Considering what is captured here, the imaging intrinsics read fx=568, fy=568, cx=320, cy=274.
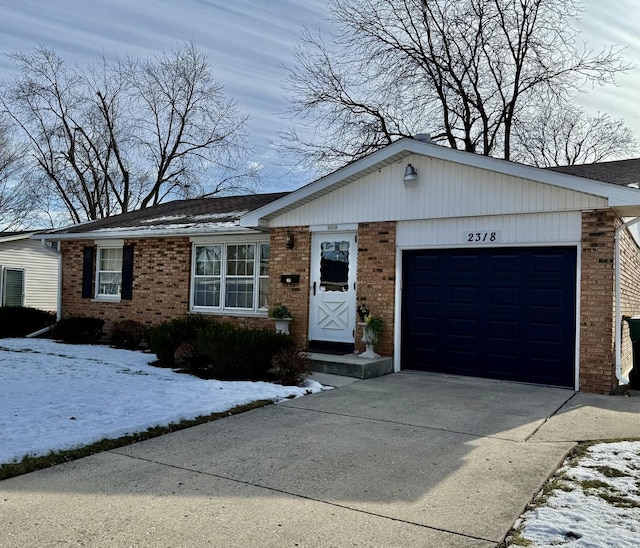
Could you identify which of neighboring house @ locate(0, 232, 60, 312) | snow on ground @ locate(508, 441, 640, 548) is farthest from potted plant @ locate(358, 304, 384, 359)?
neighboring house @ locate(0, 232, 60, 312)

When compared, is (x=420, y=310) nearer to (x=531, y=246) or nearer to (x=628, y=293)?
(x=531, y=246)

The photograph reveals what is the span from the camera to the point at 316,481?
4285 mm

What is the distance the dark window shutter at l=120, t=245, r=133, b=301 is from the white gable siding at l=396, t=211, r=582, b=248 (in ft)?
23.9

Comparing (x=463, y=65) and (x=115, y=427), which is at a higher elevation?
(x=463, y=65)

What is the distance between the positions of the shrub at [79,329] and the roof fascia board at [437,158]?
5.10m

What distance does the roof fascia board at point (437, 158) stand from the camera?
777 centimetres

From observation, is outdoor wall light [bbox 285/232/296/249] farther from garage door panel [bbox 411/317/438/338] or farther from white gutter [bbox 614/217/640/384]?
white gutter [bbox 614/217/640/384]

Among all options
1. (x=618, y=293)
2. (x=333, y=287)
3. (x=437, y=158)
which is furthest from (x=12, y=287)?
(x=618, y=293)

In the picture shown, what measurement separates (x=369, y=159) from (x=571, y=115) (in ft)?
60.4

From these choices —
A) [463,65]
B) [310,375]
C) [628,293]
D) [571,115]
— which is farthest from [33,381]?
[571,115]

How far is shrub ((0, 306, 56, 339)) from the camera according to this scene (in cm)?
1462

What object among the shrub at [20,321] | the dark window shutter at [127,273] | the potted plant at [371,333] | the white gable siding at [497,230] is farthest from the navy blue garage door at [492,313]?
the shrub at [20,321]

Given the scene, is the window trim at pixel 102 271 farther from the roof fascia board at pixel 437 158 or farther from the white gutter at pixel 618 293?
the white gutter at pixel 618 293

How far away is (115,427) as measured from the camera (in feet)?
18.4
